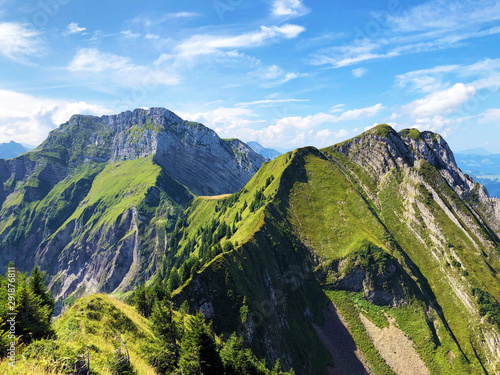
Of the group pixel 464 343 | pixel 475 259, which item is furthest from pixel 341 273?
pixel 475 259

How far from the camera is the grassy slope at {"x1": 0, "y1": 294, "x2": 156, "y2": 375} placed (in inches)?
547

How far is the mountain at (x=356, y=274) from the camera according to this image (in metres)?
78.2

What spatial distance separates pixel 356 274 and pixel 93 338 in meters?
107

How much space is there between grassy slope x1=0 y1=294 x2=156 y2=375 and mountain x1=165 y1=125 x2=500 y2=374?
33.8 meters

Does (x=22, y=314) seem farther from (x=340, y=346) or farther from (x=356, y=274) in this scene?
(x=356, y=274)

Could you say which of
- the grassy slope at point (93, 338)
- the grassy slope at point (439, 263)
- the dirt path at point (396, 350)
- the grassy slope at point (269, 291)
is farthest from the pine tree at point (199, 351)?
the grassy slope at point (439, 263)

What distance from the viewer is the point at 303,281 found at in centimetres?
10981

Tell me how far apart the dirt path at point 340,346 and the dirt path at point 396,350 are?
812 centimetres

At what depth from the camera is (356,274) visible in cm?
10950

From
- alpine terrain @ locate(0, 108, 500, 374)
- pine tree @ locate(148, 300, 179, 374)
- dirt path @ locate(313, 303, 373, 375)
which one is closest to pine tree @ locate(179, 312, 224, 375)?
alpine terrain @ locate(0, 108, 500, 374)

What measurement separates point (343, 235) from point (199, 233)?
112 m

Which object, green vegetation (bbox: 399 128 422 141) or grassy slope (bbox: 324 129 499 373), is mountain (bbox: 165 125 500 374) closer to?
grassy slope (bbox: 324 129 499 373)

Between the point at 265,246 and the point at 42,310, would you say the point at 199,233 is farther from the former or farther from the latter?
the point at 42,310

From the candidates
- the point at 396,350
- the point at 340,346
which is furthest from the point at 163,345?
the point at 396,350
